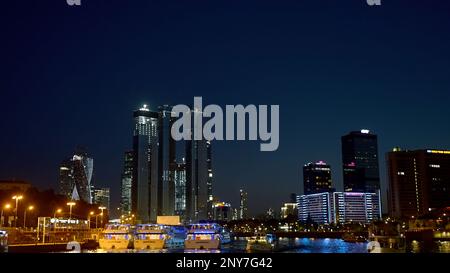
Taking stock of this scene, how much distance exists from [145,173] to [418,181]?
9961 cm

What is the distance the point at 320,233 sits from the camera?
176 metres

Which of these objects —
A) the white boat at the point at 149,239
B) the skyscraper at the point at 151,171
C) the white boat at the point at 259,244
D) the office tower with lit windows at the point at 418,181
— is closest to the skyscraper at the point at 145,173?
the skyscraper at the point at 151,171

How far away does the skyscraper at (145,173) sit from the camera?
171750 mm

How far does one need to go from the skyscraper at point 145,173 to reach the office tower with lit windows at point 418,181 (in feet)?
286

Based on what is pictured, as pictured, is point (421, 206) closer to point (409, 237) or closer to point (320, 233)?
point (320, 233)

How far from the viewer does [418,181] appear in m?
188

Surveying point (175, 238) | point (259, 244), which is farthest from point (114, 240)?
point (259, 244)

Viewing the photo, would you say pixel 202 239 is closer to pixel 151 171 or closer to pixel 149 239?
pixel 149 239

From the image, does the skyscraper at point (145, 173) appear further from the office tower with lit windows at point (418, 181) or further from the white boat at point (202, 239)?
the white boat at point (202, 239)

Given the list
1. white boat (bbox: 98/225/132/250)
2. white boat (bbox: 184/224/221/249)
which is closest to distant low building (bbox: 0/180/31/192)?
white boat (bbox: 98/225/132/250)

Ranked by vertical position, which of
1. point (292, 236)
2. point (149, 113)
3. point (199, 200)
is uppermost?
point (149, 113)
